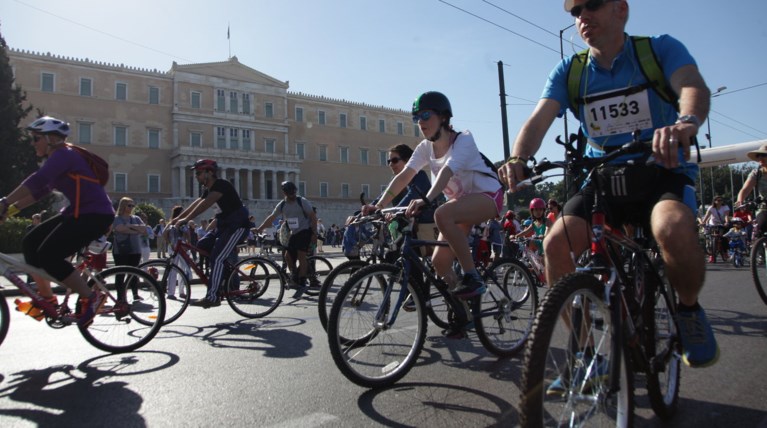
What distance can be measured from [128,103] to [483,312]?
5923 centimetres

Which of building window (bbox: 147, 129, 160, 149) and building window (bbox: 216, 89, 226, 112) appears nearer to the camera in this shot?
building window (bbox: 147, 129, 160, 149)

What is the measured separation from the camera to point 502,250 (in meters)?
10.3

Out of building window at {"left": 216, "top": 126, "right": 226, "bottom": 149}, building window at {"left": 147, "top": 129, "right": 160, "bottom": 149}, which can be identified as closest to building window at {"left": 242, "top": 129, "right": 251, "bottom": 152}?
building window at {"left": 216, "top": 126, "right": 226, "bottom": 149}

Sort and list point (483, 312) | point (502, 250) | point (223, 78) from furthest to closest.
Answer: point (223, 78) < point (502, 250) < point (483, 312)

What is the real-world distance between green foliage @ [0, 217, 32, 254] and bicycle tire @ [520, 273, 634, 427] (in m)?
23.3

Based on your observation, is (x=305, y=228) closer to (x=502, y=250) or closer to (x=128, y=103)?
(x=502, y=250)

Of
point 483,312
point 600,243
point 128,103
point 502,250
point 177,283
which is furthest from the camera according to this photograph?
point 128,103

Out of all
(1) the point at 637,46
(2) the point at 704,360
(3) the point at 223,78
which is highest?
(3) the point at 223,78

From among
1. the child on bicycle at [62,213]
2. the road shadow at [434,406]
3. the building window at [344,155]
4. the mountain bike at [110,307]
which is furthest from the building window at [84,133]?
the road shadow at [434,406]

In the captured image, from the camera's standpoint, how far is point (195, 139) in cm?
5822

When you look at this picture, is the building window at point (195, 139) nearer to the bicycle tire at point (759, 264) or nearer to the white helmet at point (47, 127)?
the white helmet at point (47, 127)

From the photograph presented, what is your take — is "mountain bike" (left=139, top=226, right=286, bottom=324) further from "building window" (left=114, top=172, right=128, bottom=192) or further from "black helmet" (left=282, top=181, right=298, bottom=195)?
"building window" (left=114, top=172, right=128, bottom=192)

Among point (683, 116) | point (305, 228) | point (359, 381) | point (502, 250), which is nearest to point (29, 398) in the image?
point (359, 381)

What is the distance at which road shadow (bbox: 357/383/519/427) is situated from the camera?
2705 mm
